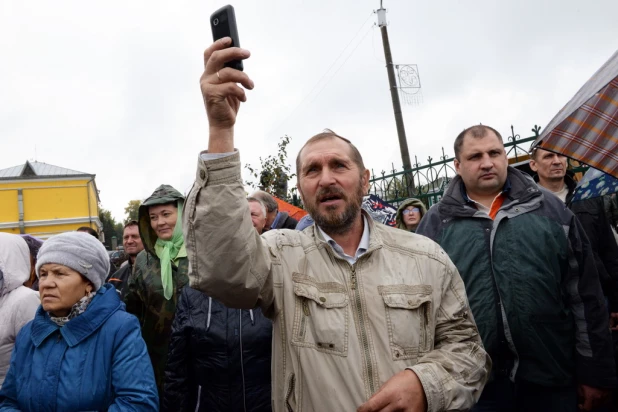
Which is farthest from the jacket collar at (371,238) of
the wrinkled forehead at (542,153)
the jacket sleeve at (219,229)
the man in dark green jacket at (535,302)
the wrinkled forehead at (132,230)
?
the wrinkled forehead at (132,230)

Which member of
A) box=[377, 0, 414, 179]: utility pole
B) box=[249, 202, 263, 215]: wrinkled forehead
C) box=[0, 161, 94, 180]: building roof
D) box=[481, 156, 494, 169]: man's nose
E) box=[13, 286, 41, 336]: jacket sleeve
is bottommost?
box=[13, 286, 41, 336]: jacket sleeve

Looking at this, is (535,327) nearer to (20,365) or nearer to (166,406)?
(166,406)

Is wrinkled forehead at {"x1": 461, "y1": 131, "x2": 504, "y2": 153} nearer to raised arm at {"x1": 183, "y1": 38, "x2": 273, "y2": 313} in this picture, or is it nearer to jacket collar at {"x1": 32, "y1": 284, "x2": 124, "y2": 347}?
raised arm at {"x1": 183, "y1": 38, "x2": 273, "y2": 313}

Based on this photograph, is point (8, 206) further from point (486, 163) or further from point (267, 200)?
point (486, 163)

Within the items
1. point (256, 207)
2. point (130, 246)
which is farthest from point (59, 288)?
point (130, 246)

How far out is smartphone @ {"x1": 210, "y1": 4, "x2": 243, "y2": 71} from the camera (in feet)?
4.39

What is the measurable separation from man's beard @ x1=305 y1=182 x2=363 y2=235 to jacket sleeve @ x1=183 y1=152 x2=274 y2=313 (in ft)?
1.42

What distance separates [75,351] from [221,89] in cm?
163

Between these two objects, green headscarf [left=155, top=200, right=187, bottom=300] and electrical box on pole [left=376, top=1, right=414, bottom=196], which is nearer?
green headscarf [left=155, top=200, right=187, bottom=300]

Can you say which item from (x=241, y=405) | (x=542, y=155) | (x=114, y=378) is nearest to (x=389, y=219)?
(x=542, y=155)

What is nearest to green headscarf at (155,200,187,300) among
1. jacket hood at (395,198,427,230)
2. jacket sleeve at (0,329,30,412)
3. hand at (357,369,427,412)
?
jacket sleeve at (0,329,30,412)

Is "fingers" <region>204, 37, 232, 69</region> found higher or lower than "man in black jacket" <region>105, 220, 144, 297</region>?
higher

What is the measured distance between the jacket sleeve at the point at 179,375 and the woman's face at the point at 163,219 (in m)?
1.07

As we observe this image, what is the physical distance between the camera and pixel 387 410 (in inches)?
55.9
